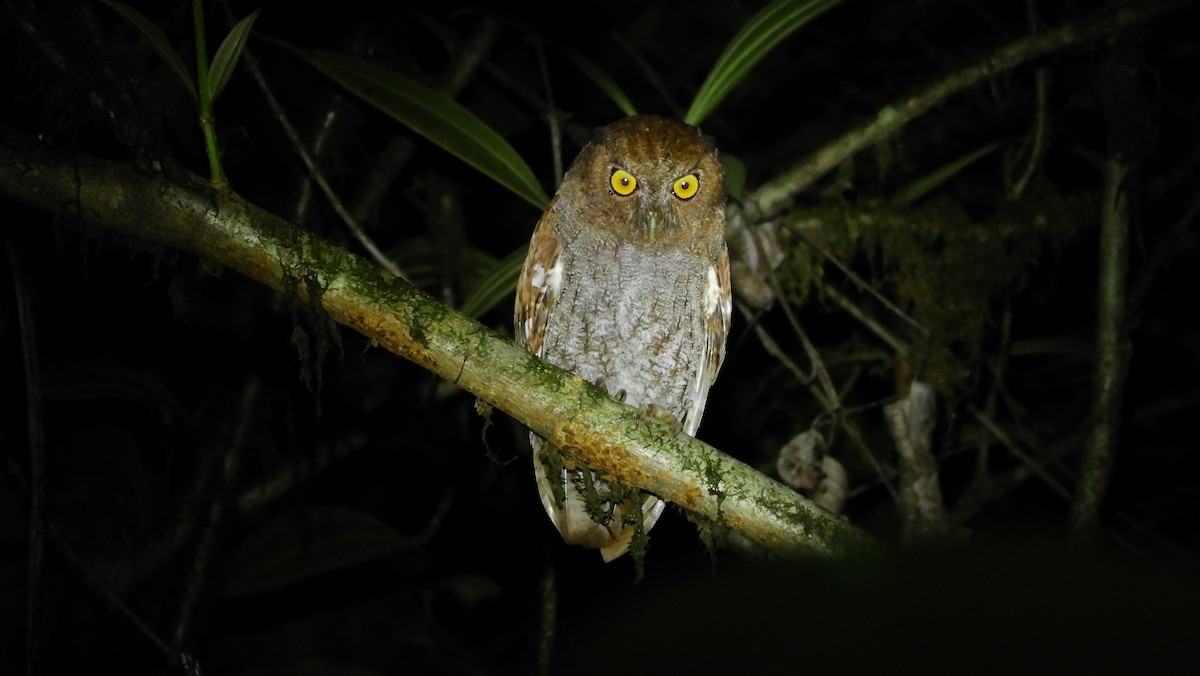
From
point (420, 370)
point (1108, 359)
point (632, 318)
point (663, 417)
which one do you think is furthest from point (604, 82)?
point (1108, 359)

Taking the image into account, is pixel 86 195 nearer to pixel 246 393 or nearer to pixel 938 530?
pixel 246 393

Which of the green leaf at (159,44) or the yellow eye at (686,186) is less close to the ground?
the yellow eye at (686,186)

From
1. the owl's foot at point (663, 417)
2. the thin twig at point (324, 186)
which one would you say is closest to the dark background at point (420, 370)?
the thin twig at point (324, 186)

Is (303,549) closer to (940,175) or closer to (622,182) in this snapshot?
(622,182)

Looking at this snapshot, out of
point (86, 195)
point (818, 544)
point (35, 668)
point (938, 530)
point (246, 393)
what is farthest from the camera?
point (246, 393)

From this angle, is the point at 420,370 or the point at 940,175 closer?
the point at 940,175

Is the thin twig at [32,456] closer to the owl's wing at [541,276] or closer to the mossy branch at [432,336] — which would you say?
the mossy branch at [432,336]

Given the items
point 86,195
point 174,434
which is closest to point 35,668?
point 86,195
